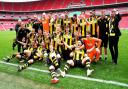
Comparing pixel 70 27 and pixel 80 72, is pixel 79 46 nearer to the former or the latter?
pixel 80 72

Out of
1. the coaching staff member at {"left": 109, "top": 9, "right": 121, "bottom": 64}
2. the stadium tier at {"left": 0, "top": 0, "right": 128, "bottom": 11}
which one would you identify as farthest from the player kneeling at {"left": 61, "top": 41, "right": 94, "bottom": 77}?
the stadium tier at {"left": 0, "top": 0, "right": 128, "bottom": 11}

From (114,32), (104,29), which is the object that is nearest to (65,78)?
(114,32)

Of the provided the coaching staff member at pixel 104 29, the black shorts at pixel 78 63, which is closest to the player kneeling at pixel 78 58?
the black shorts at pixel 78 63

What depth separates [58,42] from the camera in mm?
12047

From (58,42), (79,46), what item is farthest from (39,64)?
(79,46)

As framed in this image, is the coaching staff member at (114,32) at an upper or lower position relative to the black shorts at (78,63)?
upper

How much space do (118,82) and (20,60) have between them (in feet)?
17.8

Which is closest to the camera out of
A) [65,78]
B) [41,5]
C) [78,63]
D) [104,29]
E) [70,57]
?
[65,78]

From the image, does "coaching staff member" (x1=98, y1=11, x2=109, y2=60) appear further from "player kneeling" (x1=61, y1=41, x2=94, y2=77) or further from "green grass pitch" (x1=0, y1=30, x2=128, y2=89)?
"player kneeling" (x1=61, y1=41, x2=94, y2=77)

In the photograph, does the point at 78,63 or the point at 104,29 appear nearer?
the point at 78,63

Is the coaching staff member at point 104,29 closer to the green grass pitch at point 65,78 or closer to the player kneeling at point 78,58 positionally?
the green grass pitch at point 65,78

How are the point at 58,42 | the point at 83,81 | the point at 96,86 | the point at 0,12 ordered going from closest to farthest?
the point at 96,86 < the point at 83,81 < the point at 58,42 < the point at 0,12

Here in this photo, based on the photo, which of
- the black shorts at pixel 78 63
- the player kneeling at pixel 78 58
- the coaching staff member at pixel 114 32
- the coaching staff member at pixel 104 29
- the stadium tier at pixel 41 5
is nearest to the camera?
the player kneeling at pixel 78 58

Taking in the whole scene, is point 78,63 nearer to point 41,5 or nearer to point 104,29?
point 104,29
